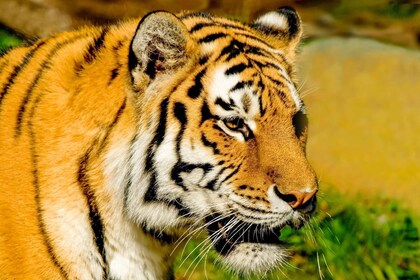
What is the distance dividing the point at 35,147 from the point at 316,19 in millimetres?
4093

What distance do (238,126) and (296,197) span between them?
0.88ft

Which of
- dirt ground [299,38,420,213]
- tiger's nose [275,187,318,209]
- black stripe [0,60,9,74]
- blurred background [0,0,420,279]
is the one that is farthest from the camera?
dirt ground [299,38,420,213]

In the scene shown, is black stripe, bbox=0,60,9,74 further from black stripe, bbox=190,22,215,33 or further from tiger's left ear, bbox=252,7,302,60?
tiger's left ear, bbox=252,7,302,60

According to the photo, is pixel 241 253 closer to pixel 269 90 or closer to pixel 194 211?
pixel 194 211

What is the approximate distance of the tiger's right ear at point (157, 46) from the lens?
246cm

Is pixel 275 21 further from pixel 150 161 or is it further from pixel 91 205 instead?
pixel 91 205

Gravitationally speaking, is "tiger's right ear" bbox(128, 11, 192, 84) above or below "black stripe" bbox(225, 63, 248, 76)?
above

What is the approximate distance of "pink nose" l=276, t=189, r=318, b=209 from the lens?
2451 millimetres

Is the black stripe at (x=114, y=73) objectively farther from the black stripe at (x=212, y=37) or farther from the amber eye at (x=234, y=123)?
the amber eye at (x=234, y=123)

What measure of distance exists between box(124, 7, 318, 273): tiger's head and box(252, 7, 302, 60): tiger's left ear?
32 centimetres

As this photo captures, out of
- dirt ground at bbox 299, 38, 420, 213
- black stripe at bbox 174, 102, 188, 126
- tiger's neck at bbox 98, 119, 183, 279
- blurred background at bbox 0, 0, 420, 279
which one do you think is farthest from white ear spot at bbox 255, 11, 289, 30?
dirt ground at bbox 299, 38, 420, 213

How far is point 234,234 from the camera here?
2598mm

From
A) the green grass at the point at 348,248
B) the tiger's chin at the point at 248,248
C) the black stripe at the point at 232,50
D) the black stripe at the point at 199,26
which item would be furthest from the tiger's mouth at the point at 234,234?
the green grass at the point at 348,248

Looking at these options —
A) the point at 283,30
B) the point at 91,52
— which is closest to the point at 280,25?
the point at 283,30
